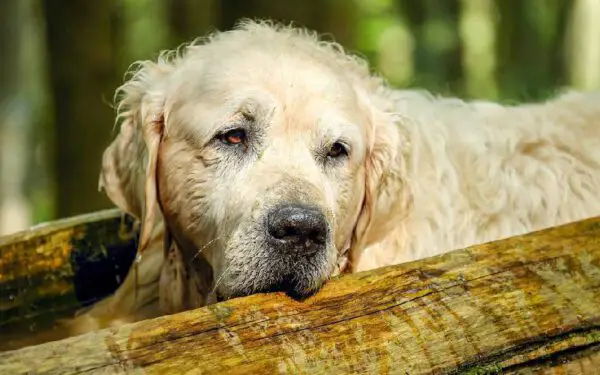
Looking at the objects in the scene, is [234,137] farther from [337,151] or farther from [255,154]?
[337,151]

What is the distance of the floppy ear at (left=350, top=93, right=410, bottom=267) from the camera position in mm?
4062

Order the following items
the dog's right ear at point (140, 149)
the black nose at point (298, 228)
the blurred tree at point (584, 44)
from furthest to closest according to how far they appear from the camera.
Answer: the blurred tree at point (584, 44), the dog's right ear at point (140, 149), the black nose at point (298, 228)

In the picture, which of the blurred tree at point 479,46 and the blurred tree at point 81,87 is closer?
the blurred tree at point 81,87

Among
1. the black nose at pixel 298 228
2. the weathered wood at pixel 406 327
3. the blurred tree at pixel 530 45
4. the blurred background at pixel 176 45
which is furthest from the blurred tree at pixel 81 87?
the blurred tree at pixel 530 45

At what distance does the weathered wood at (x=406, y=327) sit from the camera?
219 centimetres

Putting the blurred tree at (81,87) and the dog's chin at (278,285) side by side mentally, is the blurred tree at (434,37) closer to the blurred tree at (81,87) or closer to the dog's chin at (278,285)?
the blurred tree at (81,87)

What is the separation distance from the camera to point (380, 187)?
411 cm

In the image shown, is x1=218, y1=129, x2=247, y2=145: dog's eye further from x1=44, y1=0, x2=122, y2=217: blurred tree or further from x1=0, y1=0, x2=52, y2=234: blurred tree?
x1=0, y1=0, x2=52, y2=234: blurred tree

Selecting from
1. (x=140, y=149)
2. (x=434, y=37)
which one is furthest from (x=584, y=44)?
(x=140, y=149)

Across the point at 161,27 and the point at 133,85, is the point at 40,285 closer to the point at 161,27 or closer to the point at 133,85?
the point at 133,85

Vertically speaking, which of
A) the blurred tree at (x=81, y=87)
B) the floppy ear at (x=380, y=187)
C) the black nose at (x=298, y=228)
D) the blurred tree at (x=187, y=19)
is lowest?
the blurred tree at (x=187, y=19)

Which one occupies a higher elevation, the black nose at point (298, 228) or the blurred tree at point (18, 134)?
the black nose at point (298, 228)

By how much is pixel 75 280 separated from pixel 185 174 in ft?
3.31

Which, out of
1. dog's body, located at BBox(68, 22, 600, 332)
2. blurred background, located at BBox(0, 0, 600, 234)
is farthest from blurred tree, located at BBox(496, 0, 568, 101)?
dog's body, located at BBox(68, 22, 600, 332)
